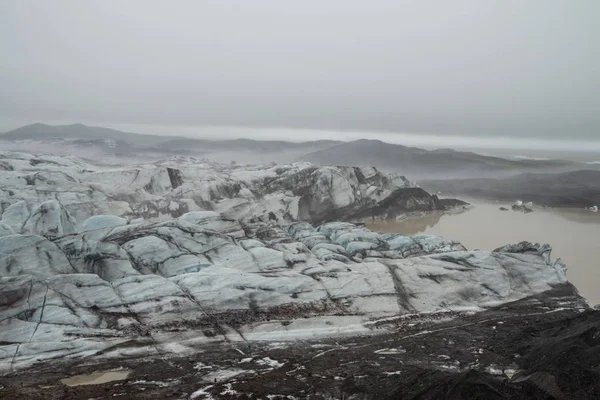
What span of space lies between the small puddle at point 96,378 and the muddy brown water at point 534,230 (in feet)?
60.0

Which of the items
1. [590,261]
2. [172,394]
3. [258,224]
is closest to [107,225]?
[258,224]

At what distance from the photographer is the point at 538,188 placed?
2138 inches

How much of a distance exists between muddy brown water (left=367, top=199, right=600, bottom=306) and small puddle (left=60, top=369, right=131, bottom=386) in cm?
1828

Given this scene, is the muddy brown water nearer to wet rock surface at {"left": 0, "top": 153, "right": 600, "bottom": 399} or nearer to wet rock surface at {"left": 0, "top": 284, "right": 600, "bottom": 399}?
wet rock surface at {"left": 0, "top": 153, "right": 600, "bottom": 399}

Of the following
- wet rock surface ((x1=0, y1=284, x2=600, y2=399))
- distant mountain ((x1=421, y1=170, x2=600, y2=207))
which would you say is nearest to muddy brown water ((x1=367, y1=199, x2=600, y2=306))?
distant mountain ((x1=421, y1=170, x2=600, y2=207))

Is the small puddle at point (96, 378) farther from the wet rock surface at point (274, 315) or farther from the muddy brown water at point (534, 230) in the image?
the muddy brown water at point (534, 230)

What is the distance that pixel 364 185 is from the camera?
124ft

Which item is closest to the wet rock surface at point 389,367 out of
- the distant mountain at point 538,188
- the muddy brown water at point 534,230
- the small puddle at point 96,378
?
the small puddle at point 96,378

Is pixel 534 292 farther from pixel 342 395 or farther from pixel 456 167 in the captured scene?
pixel 456 167

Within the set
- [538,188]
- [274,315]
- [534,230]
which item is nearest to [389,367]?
[274,315]

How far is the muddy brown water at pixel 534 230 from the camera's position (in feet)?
74.6

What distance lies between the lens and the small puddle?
10.5 m

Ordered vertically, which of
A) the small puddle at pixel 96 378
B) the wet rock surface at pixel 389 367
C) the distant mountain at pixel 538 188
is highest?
the distant mountain at pixel 538 188

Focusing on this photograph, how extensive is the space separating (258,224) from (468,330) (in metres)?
12.8
